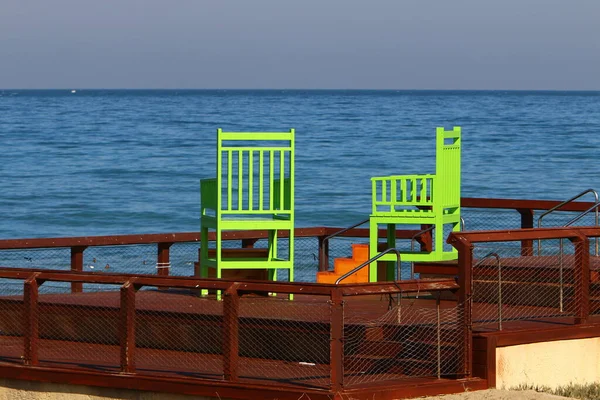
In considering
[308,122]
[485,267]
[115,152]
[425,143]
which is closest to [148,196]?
[115,152]

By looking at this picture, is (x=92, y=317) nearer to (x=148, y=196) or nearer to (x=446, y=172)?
(x=446, y=172)

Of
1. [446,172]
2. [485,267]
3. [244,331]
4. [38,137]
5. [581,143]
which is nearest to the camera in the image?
[244,331]

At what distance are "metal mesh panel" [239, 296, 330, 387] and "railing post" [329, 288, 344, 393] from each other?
0.48 meters

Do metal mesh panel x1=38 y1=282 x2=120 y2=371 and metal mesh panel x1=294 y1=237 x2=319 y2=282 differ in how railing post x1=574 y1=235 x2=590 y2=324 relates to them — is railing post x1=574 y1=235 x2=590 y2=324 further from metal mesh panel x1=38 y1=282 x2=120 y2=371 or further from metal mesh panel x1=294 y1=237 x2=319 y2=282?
metal mesh panel x1=294 y1=237 x2=319 y2=282

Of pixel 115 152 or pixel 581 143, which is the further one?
pixel 581 143

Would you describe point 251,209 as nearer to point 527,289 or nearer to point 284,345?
point 284,345

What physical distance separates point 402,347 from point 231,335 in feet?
4.27

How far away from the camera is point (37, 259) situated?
60.6 ft

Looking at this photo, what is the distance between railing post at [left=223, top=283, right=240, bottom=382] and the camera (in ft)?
24.5

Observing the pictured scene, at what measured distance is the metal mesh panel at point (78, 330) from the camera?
8.67 metres

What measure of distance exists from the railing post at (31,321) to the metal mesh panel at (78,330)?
0.88 ft

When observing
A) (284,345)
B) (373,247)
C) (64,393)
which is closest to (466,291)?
(284,345)

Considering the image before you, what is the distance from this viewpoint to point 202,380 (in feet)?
24.8

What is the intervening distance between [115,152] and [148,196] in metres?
15.3
